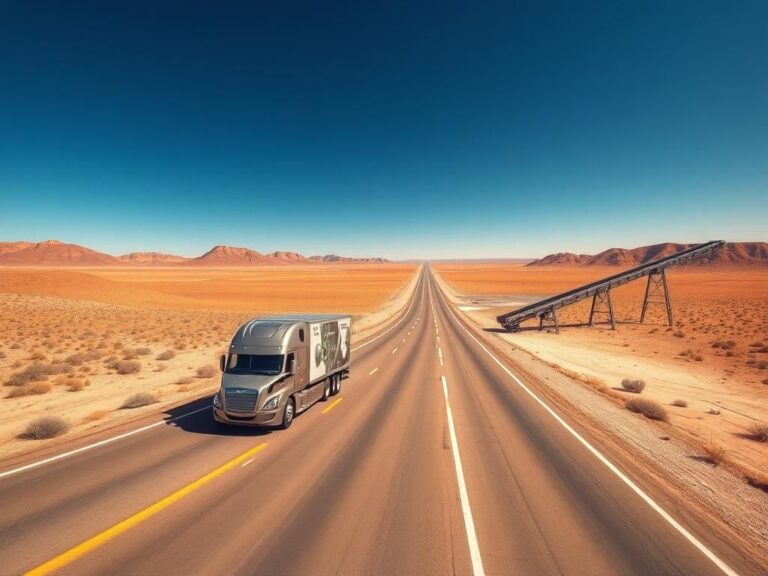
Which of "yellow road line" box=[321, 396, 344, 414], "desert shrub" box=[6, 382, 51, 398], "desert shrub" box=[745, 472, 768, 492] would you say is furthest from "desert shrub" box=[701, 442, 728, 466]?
"desert shrub" box=[6, 382, 51, 398]

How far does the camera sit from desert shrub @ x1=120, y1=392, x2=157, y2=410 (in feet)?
48.7

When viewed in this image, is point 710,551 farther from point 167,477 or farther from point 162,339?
point 162,339

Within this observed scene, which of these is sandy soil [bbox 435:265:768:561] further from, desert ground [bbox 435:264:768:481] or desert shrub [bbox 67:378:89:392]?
desert shrub [bbox 67:378:89:392]

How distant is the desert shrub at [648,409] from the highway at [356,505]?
4.05 metres

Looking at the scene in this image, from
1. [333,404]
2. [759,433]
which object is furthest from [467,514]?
[759,433]

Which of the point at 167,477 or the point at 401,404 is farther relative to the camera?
the point at 401,404

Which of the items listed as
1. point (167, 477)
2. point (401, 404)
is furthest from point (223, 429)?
point (401, 404)

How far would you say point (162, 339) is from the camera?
30469mm

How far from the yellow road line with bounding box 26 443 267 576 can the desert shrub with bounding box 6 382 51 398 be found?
45.5ft

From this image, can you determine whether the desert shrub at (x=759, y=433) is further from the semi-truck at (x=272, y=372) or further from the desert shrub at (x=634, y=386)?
the semi-truck at (x=272, y=372)

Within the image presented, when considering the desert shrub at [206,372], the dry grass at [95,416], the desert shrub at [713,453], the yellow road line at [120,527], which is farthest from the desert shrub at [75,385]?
the desert shrub at [713,453]

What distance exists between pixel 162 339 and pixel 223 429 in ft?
75.1

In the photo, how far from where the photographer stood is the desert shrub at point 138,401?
48.7ft

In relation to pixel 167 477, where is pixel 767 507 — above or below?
below
